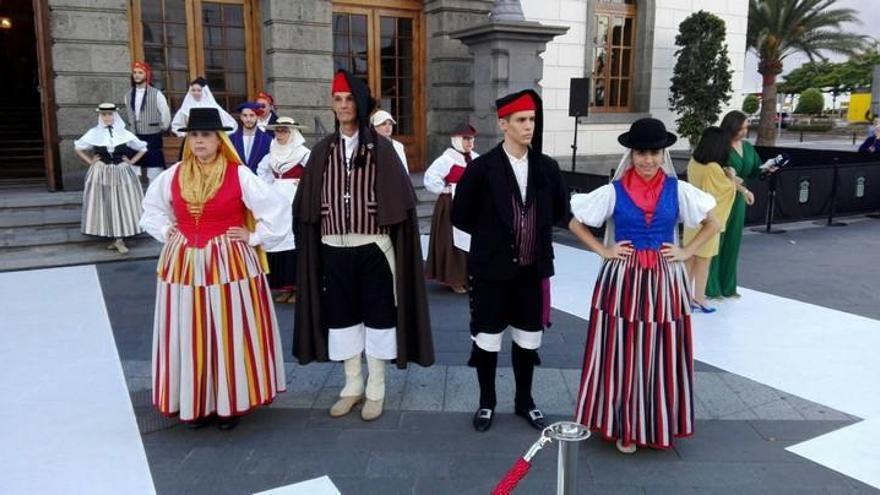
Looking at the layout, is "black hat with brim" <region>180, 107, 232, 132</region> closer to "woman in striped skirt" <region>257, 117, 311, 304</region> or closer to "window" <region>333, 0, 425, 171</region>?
"woman in striped skirt" <region>257, 117, 311, 304</region>

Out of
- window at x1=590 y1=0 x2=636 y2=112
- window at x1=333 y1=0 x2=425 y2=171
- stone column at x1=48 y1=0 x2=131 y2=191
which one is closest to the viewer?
stone column at x1=48 y1=0 x2=131 y2=191

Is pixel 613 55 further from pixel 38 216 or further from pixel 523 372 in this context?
pixel 523 372

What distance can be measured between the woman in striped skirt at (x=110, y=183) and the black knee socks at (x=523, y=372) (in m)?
5.95

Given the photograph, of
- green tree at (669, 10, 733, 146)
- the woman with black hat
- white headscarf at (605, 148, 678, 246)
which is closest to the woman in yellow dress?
the woman with black hat

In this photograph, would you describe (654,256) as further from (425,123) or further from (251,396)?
(425,123)

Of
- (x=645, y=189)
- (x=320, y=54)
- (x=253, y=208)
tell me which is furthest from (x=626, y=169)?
(x=320, y=54)

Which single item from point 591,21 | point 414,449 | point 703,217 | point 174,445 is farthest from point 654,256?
point 591,21

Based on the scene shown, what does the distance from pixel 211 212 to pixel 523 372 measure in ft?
6.41

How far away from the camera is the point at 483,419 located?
13.0ft

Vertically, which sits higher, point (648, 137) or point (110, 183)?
point (648, 137)

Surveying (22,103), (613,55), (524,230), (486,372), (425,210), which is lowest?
(486,372)

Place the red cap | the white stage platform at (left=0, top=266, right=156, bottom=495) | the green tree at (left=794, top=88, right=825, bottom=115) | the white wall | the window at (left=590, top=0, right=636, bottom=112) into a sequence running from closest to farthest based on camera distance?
the white stage platform at (left=0, top=266, right=156, bottom=495) < the red cap < the white wall < the window at (left=590, top=0, right=636, bottom=112) < the green tree at (left=794, top=88, right=825, bottom=115)

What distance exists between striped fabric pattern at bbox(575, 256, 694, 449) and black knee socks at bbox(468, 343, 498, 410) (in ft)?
1.90

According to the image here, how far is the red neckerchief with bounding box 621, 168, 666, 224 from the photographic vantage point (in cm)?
353
